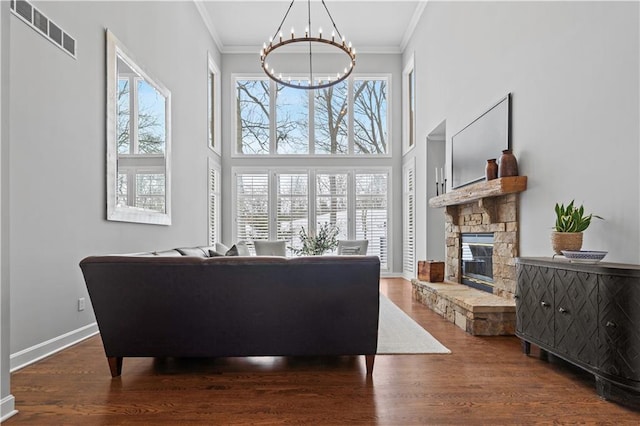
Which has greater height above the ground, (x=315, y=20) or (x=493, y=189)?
(x=315, y=20)

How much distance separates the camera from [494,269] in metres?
4.21

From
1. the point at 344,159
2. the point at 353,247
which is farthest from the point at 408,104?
the point at 353,247

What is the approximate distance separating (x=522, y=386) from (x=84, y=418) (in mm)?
2396

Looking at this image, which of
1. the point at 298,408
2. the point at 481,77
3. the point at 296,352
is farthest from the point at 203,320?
the point at 481,77

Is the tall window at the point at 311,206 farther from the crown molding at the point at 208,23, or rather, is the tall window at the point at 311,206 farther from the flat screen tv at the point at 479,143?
the flat screen tv at the point at 479,143

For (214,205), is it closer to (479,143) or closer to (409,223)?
(409,223)

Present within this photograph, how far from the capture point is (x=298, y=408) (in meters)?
2.15

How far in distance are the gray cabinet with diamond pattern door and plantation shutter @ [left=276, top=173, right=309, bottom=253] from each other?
596 cm

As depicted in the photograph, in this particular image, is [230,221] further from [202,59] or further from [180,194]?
[202,59]

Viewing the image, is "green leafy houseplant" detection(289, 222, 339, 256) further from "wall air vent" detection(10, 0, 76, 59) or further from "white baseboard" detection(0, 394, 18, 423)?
"white baseboard" detection(0, 394, 18, 423)

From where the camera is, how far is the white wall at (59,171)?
9.08 feet

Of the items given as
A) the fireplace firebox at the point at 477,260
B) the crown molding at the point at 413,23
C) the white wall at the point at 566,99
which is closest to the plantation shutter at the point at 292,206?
the crown molding at the point at 413,23

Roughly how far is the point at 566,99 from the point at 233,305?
9.30 ft

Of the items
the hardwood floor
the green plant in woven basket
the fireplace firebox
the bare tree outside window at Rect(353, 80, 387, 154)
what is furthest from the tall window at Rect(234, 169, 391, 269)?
the green plant in woven basket
